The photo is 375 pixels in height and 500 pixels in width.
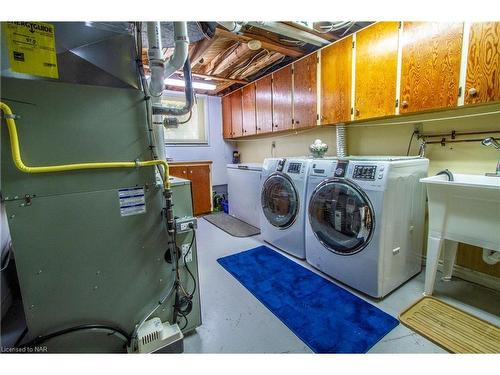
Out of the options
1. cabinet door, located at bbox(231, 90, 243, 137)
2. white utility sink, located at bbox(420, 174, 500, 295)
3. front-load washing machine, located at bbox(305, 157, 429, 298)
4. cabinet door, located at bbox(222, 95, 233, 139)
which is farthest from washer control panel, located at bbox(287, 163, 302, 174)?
cabinet door, located at bbox(222, 95, 233, 139)

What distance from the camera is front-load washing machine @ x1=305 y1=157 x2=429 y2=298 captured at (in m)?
1.75

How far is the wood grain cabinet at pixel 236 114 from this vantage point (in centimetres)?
441

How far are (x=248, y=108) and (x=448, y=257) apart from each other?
3450 millimetres

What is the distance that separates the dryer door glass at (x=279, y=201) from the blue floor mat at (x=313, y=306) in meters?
0.47

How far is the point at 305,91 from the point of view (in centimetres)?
295

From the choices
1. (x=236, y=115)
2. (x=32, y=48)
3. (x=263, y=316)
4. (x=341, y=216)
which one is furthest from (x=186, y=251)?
(x=236, y=115)

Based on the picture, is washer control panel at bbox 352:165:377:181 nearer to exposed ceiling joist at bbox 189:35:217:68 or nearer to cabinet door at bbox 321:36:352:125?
cabinet door at bbox 321:36:352:125

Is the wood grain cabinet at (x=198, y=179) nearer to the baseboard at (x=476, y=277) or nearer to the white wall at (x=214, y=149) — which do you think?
the white wall at (x=214, y=149)

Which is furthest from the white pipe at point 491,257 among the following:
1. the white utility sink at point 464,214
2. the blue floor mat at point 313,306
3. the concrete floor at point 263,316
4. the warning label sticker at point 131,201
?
the warning label sticker at point 131,201

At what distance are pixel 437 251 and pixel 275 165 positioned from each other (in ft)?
5.52

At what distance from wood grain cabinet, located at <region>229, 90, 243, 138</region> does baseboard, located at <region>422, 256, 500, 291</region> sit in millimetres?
3622

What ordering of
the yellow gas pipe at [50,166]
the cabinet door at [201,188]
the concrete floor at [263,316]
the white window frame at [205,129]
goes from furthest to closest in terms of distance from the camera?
the white window frame at [205,129]
the cabinet door at [201,188]
the concrete floor at [263,316]
the yellow gas pipe at [50,166]

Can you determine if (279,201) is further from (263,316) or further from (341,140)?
(263,316)

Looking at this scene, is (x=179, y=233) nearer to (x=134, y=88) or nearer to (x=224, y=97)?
(x=134, y=88)
